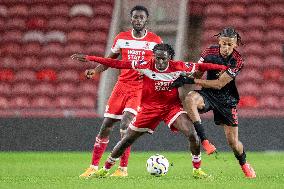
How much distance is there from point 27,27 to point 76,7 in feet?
3.70

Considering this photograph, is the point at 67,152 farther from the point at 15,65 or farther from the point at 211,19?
the point at 211,19

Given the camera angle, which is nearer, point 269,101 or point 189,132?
point 189,132

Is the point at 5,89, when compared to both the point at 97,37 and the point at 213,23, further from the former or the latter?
the point at 213,23

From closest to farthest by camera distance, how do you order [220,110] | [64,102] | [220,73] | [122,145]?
[122,145], [220,73], [220,110], [64,102]

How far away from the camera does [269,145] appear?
15.9m

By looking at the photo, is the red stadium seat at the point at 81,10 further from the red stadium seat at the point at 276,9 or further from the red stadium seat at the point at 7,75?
the red stadium seat at the point at 276,9

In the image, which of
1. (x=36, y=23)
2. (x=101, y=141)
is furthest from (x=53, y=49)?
(x=101, y=141)

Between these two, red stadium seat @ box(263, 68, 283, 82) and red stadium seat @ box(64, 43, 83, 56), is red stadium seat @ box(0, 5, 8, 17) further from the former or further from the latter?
red stadium seat @ box(263, 68, 283, 82)

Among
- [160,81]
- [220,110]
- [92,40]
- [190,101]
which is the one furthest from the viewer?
[92,40]

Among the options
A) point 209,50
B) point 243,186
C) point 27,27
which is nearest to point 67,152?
point 27,27

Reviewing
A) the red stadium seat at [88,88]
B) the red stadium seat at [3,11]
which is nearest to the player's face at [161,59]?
the red stadium seat at [88,88]

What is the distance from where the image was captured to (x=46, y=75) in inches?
710

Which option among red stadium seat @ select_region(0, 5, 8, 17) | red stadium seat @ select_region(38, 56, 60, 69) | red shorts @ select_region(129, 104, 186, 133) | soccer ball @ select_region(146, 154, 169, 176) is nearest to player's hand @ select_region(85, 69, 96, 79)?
red shorts @ select_region(129, 104, 186, 133)

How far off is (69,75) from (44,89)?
1.96ft
